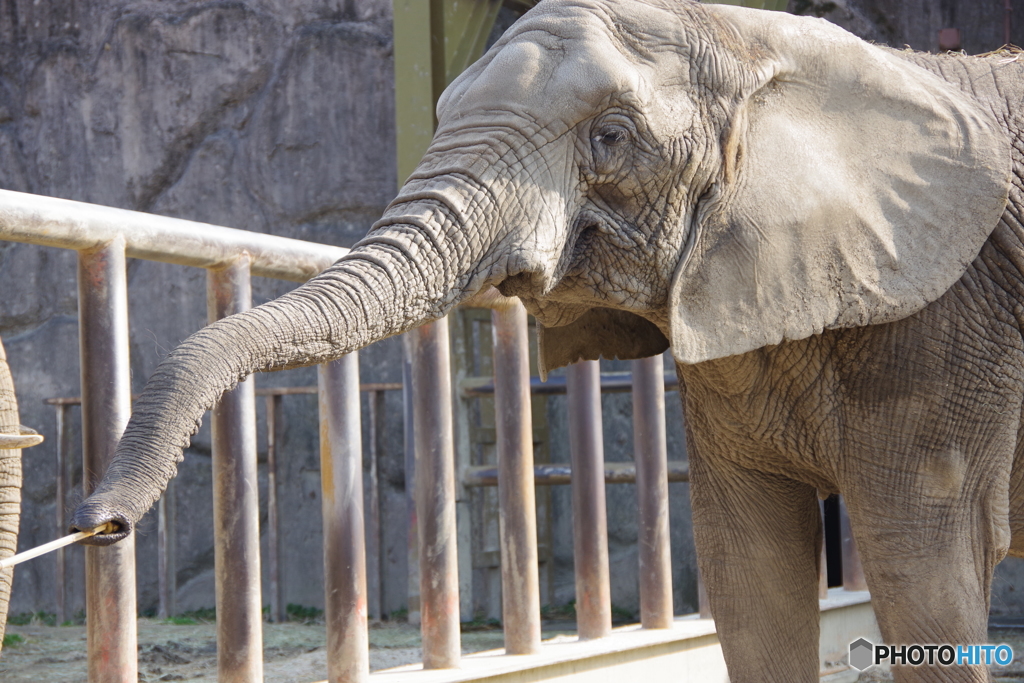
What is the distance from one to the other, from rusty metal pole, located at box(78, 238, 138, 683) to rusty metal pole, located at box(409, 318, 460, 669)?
87cm

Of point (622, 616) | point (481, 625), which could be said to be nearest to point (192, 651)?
point (481, 625)

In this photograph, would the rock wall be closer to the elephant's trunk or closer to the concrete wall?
the concrete wall

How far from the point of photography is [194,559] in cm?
601

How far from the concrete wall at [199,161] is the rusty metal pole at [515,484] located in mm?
2625

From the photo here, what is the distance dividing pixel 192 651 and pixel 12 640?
0.90m

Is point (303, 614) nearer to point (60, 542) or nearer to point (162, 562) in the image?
point (162, 562)

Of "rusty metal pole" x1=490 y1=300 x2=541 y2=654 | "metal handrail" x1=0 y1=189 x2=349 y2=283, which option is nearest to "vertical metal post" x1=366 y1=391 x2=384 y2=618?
A: "rusty metal pole" x1=490 y1=300 x2=541 y2=654

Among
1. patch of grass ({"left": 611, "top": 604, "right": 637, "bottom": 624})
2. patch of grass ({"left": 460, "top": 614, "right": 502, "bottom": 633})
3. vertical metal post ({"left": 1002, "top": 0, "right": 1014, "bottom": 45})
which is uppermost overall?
vertical metal post ({"left": 1002, "top": 0, "right": 1014, "bottom": 45})

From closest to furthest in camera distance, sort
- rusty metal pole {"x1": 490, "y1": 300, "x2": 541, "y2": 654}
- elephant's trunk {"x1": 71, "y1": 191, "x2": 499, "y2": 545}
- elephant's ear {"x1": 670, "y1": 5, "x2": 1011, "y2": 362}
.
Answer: elephant's trunk {"x1": 71, "y1": 191, "x2": 499, "y2": 545} < elephant's ear {"x1": 670, "y1": 5, "x2": 1011, "y2": 362} < rusty metal pole {"x1": 490, "y1": 300, "x2": 541, "y2": 654}

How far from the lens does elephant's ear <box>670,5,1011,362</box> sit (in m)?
1.89

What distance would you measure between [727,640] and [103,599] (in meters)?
1.16

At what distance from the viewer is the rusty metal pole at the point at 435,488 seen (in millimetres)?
2682

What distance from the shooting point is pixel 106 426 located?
1.92 meters

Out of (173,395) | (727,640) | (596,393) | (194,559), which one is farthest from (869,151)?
(194,559)
